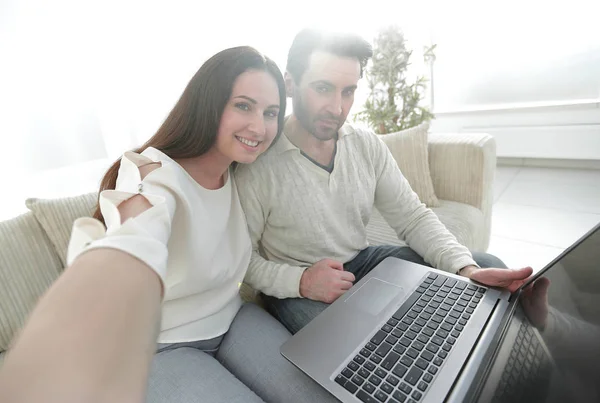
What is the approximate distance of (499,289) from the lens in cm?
64

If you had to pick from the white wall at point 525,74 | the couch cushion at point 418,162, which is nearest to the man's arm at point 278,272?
the couch cushion at point 418,162

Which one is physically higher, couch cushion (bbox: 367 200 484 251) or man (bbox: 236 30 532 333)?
man (bbox: 236 30 532 333)

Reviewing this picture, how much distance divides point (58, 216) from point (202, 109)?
628 mm

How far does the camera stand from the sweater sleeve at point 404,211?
3.00 ft

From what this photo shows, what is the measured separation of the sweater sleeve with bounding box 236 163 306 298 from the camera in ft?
2.63

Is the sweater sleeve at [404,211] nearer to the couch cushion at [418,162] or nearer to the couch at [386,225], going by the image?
the couch at [386,225]

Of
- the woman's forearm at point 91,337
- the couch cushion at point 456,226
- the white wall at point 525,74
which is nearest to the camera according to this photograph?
the woman's forearm at point 91,337

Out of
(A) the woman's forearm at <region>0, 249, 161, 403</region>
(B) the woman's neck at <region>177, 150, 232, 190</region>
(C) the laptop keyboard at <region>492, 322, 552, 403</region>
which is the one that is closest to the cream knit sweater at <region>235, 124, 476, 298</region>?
(B) the woman's neck at <region>177, 150, 232, 190</region>

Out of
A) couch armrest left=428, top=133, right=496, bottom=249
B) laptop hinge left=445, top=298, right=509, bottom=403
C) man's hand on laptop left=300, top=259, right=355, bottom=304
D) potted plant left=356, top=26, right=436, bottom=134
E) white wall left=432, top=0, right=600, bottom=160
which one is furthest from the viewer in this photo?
white wall left=432, top=0, right=600, bottom=160

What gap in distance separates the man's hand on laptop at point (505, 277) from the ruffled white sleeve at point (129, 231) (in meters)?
0.65

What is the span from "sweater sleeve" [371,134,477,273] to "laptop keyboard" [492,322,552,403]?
1.45ft

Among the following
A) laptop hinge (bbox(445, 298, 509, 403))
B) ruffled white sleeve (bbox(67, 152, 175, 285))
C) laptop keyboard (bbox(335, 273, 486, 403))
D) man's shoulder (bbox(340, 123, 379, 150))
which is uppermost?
ruffled white sleeve (bbox(67, 152, 175, 285))

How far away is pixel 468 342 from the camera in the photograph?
1.69ft

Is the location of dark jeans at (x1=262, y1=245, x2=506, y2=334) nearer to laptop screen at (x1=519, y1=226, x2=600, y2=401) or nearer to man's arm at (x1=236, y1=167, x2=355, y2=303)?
man's arm at (x1=236, y1=167, x2=355, y2=303)
